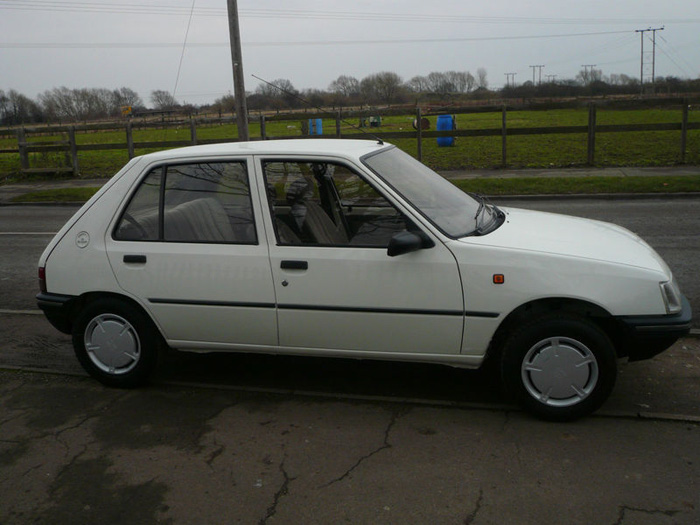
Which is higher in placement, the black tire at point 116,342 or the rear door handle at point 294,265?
the rear door handle at point 294,265

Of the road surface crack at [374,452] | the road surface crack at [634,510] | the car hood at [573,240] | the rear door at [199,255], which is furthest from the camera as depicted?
the rear door at [199,255]

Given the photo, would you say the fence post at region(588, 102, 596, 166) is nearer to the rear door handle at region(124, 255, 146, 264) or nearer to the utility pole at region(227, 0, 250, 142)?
the utility pole at region(227, 0, 250, 142)

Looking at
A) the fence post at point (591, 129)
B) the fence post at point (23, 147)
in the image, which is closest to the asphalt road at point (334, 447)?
the fence post at point (591, 129)

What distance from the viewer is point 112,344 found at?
499 cm

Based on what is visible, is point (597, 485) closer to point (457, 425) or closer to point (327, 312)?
point (457, 425)

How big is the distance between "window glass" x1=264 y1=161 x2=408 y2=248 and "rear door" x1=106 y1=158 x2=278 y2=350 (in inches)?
6.3

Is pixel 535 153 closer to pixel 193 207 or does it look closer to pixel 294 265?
pixel 193 207

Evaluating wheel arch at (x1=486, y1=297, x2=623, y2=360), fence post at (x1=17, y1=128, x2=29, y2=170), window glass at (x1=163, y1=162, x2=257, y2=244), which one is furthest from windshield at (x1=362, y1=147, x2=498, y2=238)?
fence post at (x1=17, y1=128, x2=29, y2=170)

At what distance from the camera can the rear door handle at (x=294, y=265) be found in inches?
176

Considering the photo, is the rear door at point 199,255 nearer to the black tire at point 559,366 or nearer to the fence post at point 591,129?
the black tire at point 559,366

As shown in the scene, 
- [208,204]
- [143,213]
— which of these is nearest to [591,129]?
[208,204]

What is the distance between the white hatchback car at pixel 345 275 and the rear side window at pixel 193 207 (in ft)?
0.03

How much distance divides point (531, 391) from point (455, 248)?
3.20 feet

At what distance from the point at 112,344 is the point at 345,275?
5.97 ft
